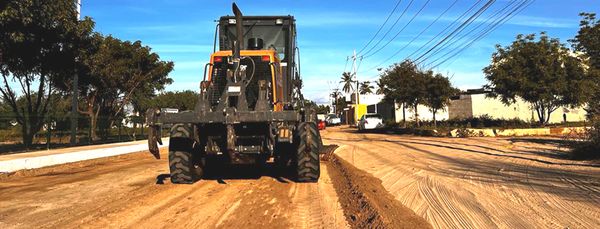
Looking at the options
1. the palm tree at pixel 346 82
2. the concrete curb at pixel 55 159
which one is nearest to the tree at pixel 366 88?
the palm tree at pixel 346 82

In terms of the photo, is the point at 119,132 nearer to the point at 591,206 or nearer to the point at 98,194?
the point at 98,194

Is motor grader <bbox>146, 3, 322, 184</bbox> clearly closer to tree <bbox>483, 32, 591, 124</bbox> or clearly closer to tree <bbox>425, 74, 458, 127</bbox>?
tree <bbox>483, 32, 591, 124</bbox>

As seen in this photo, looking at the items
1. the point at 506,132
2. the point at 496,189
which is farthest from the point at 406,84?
the point at 496,189

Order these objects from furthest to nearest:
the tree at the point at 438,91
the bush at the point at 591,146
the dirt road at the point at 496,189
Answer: the tree at the point at 438,91
the bush at the point at 591,146
the dirt road at the point at 496,189

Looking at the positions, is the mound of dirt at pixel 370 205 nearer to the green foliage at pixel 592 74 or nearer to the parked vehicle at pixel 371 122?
the green foliage at pixel 592 74

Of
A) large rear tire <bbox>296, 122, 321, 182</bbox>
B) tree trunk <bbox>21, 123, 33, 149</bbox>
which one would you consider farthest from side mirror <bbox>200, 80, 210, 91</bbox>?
tree trunk <bbox>21, 123, 33, 149</bbox>

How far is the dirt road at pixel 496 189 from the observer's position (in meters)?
5.86

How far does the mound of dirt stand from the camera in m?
5.75

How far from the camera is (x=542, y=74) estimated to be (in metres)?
23.6

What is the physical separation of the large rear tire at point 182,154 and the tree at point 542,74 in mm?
20085

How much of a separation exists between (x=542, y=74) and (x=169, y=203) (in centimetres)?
2218

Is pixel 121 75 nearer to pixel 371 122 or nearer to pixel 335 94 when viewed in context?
pixel 371 122

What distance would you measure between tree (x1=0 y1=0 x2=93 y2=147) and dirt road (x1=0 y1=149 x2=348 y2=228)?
193 inches

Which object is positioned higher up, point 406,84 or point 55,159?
point 406,84
